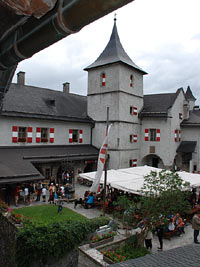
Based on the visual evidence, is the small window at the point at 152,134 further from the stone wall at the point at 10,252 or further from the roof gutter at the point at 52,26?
the roof gutter at the point at 52,26

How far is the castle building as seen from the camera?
1783 centimetres

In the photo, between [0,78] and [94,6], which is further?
[0,78]

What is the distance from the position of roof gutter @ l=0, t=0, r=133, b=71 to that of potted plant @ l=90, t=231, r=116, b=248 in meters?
6.92

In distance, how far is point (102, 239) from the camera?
801cm

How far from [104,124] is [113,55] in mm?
6947

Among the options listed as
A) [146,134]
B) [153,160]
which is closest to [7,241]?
[146,134]

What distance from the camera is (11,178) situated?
12.8 m

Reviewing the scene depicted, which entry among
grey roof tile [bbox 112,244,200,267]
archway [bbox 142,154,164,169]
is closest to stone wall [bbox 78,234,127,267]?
grey roof tile [bbox 112,244,200,267]

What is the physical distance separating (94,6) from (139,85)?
23113 mm

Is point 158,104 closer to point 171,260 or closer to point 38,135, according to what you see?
point 38,135

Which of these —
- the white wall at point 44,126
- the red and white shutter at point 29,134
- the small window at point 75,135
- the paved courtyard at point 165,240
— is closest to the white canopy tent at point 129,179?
the paved courtyard at point 165,240

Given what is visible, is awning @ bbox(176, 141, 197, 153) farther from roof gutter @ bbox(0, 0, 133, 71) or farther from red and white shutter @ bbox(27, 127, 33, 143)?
roof gutter @ bbox(0, 0, 133, 71)

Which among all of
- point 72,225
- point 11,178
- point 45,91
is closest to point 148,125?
point 45,91

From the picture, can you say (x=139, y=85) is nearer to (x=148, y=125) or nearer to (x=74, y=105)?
(x=148, y=125)
